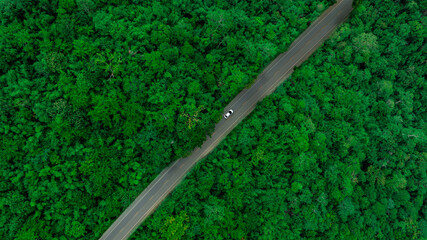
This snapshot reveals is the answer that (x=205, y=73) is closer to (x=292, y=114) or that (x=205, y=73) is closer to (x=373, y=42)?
(x=292, y=114)

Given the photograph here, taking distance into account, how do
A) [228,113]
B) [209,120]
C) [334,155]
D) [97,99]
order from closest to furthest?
[97,99]
[209,120]
[228,113]
[334,155]

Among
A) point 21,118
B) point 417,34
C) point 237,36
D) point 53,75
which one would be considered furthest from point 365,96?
point 21,118

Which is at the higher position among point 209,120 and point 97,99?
point 97,99

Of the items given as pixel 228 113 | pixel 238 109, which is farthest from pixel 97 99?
pixel 238 109

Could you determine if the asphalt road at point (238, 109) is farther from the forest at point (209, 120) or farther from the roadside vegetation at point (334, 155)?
the roadside vegetation at point (334, 155)

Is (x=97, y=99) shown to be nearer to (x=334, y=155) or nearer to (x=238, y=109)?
(x=238, y=109)

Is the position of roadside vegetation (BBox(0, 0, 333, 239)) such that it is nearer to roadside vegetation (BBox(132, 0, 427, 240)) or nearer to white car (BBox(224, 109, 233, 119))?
white car (BBox(224, 109, 233, 119))

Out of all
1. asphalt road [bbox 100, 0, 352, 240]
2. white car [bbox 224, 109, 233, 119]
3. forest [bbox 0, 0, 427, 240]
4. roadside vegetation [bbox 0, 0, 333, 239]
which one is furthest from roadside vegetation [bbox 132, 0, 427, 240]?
roadside vegetation [bbox 0, 0, 333, 239]

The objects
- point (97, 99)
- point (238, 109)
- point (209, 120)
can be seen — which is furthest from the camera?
point (238, 109)
